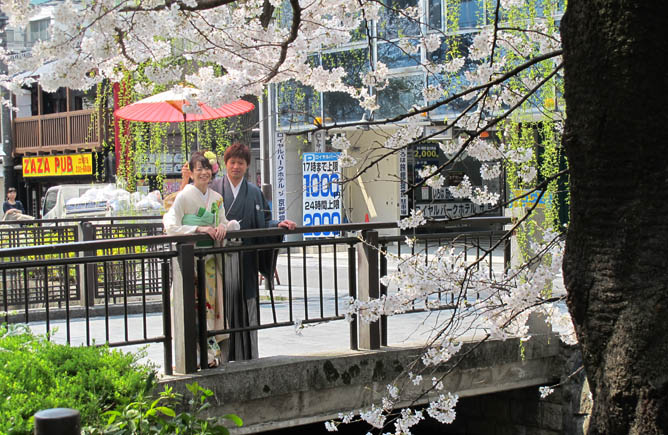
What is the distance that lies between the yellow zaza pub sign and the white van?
395 inches

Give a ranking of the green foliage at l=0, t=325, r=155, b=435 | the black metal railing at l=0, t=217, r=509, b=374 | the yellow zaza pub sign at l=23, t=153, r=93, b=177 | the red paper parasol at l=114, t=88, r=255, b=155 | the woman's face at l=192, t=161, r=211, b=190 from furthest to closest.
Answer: the yellow zaza pub sign at l=23, t=153, r=93, b=177 < the red paper parasol at l=114, t=88, r=255, b=155 < the woman's face at l=192, t=161, r=211, b=190 < the black metal railing at l=0, t=217, r=509, b=374 < the green foliage at l=0, t=325, r=155, b=435

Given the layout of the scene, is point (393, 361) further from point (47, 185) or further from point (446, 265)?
point (47, 185)

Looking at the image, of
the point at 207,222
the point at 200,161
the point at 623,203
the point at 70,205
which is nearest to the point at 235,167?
the point at 200,161

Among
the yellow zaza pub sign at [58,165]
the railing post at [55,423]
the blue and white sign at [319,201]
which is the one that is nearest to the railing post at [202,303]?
the railing post at [55,423]

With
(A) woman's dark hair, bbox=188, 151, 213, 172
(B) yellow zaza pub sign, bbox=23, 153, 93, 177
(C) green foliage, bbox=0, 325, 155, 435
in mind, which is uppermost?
(B) yellow zaza pub sign, bbox=23, 153, 93, 177

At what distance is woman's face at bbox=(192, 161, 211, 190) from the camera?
700cm

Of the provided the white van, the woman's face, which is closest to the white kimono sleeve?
the woman's face

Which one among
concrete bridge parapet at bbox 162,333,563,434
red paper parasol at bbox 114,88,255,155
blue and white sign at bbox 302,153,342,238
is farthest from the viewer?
blue and white sign at bbox 302,153,342,238

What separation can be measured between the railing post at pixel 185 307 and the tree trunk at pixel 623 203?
3.84 m

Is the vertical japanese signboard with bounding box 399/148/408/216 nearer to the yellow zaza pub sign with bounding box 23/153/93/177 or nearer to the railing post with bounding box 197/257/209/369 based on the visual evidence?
the yellow zaza pub sign with bounding box 23/153/93/177

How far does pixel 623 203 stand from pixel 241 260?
4.36 metres

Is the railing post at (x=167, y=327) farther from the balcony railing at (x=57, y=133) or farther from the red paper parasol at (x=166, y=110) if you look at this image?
the balcony railing at (x=57, y=133)

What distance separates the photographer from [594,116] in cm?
302

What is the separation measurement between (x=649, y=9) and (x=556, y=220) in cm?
A: 630
